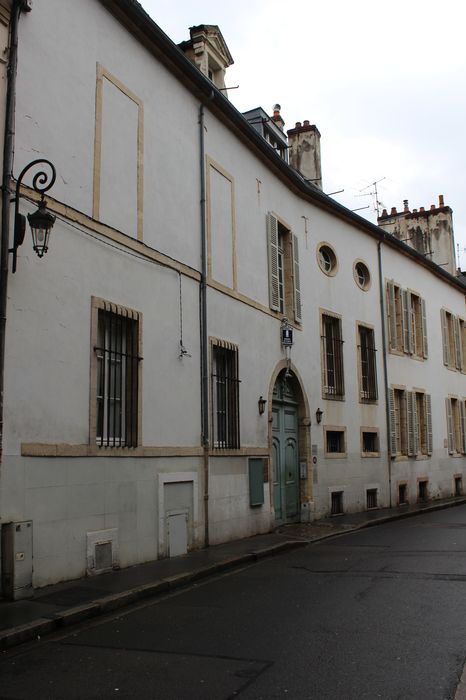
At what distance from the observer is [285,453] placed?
1470cm

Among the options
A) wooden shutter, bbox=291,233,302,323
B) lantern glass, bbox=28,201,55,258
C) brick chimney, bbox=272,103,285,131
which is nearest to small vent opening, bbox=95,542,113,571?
lantern glass, bbox=28,201,55,258

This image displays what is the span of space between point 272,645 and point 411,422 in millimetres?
15889

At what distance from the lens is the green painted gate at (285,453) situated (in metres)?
14.2

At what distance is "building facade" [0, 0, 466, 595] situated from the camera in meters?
8.05

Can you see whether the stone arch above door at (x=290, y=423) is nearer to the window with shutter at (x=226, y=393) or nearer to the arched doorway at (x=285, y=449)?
the arched doorway at (x=285, y=449)

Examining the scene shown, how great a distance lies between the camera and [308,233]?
1652 centimetres

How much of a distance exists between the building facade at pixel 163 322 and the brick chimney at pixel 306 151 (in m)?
1.21

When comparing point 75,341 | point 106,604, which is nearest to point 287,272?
point 75,341

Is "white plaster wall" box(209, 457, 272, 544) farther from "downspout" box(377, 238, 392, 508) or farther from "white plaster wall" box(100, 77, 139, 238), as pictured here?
"downspout" box(377, 238, 392, 508)

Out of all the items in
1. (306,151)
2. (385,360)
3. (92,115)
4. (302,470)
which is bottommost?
(302,470)

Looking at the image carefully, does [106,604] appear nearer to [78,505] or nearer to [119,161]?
[78,505]

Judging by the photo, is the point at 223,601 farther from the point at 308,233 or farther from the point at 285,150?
the point at 285,150

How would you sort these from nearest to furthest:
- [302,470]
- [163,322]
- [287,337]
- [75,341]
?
[75,341]
[163,322]
[287,337]
[302,470]

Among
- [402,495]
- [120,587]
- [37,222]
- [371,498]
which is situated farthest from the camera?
[402,495]
